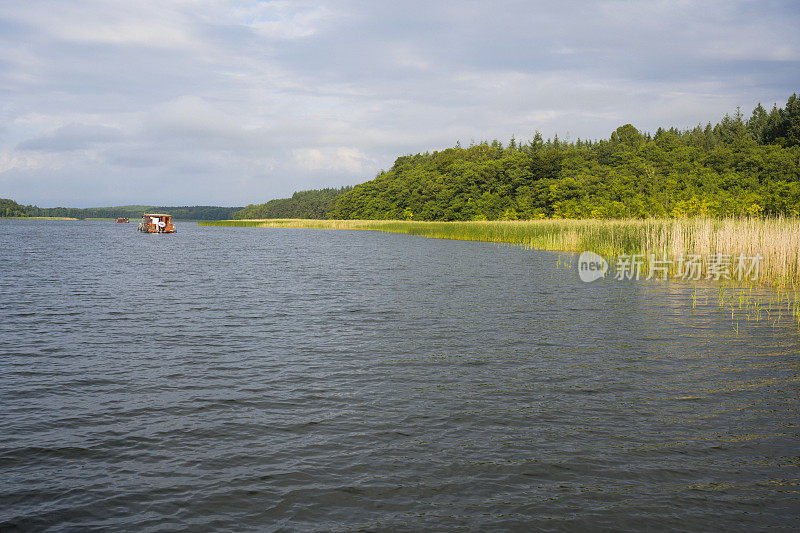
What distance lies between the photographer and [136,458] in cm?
691

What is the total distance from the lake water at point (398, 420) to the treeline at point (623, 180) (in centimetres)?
3831

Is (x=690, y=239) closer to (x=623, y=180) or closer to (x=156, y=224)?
(x=623, y=180)

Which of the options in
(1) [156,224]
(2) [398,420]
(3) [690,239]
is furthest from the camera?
(1) [156,224]

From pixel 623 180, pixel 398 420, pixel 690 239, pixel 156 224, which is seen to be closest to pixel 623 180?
pixel 623 180

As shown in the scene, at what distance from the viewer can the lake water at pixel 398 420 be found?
5.77 metres

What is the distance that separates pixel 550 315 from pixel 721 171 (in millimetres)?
84922

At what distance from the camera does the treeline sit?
5744 centimetres

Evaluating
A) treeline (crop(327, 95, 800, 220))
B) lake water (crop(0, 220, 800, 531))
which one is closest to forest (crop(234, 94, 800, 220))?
treeline (crop(327, 95, 800, 220))

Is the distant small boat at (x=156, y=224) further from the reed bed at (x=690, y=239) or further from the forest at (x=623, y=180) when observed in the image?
the reed bed at (x=690, y=239)

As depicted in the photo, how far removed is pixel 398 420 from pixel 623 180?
87.0 metres

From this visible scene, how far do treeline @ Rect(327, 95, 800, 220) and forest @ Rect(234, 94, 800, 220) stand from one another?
0.61 ft

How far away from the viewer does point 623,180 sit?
86562 mm

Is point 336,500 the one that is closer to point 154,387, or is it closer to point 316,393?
point 316,393

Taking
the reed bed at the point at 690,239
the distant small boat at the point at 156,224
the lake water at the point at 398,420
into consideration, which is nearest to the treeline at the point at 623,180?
the reed bed at the point at 690,239
